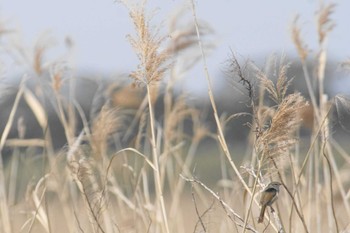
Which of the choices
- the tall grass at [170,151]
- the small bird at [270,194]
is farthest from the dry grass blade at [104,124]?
the small bird at [270,194]

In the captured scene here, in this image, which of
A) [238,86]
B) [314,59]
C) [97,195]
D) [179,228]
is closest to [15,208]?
[179,228]

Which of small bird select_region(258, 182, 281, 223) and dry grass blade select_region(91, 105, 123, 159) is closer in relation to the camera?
small bird select_region(258, 182, 281, 223)

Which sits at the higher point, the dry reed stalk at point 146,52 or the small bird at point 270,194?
the dry reed stalk at point 146,52

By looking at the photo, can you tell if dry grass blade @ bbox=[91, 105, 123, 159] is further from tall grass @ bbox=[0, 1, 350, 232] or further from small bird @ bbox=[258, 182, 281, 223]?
small bird @ bbox=[258, 182, 281, 223]

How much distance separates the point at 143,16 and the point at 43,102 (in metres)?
1.91

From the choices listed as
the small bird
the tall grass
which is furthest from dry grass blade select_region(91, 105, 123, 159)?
the small bird

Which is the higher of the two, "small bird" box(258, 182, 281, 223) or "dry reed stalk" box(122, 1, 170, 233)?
"dry reed stalk" box(122, 1, 170, 233)

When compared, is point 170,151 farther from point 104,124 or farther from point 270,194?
point 270,194

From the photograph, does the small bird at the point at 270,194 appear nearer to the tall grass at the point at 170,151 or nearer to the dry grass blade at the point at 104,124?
the tall grass at the point at 170,151

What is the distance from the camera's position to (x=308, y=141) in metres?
4.92

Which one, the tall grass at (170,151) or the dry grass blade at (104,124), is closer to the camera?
the tall grass at (170,151)

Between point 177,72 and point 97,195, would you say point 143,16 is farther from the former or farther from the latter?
point 177,72

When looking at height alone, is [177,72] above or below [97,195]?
above

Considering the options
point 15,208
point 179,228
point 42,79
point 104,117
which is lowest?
point 179,228
